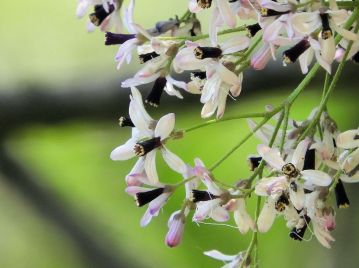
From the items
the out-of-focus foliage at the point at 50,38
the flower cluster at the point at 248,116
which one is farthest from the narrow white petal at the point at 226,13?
the out-of-focus foliage at the point at 50,38

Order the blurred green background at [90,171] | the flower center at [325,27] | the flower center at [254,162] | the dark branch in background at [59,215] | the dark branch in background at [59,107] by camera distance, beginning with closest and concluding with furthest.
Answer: the flower center at [325,27] → the flower center at [254,162] → the dark branch in background at [59,107] → the blurred green background at [90,171] → the dark branch in background at [59,215]

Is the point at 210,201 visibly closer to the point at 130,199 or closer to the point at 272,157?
the point at 272,157

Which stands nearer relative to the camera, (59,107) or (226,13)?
(226,13)

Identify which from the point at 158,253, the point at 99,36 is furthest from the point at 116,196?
the point at 99,36

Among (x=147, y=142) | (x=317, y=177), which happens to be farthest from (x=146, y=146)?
(x=317, y=177)

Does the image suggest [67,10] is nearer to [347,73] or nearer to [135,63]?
[135,63]

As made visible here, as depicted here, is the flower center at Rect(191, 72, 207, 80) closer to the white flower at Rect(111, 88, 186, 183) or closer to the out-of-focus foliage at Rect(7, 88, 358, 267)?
the white flower at Rect(111, 88, 186, 183)

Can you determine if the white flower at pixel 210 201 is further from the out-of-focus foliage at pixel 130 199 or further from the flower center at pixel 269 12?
the out-of-focus foliage at pixel 130 199
